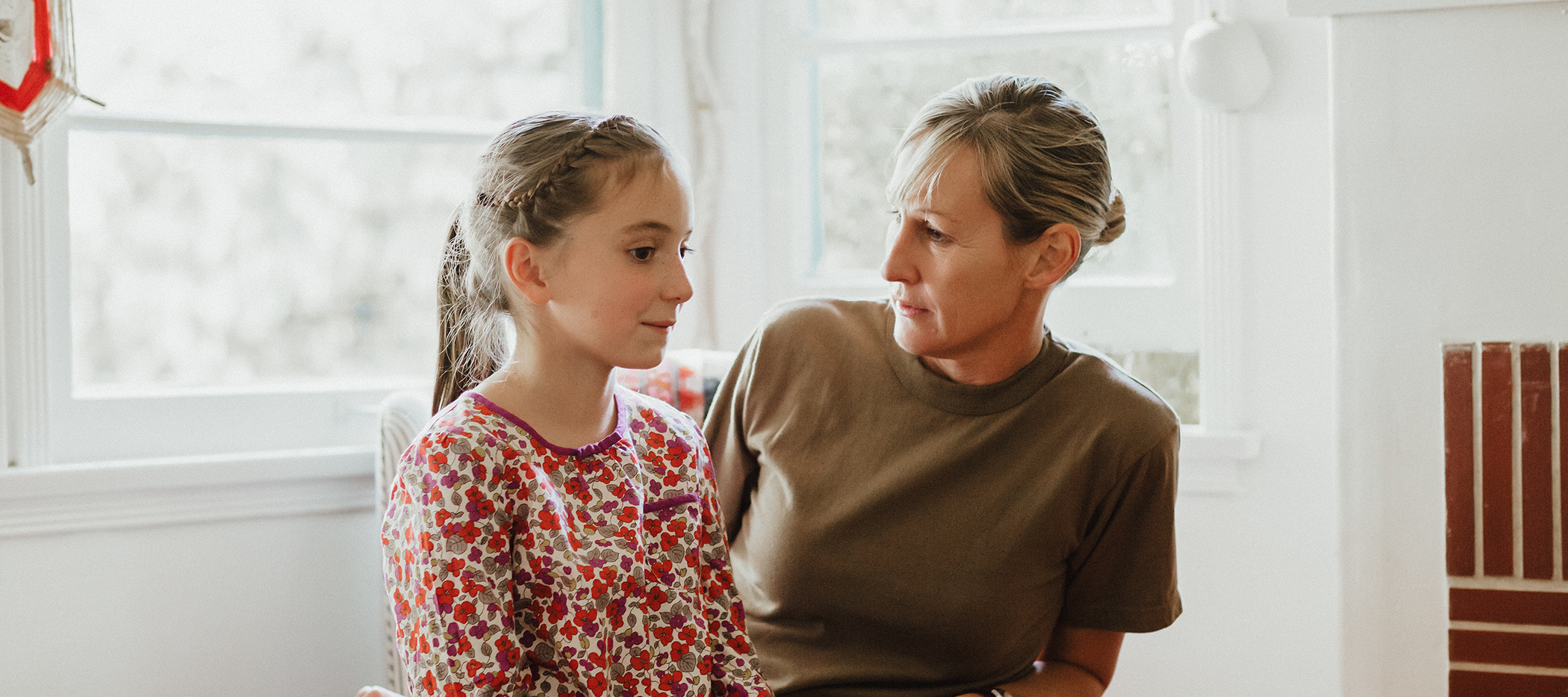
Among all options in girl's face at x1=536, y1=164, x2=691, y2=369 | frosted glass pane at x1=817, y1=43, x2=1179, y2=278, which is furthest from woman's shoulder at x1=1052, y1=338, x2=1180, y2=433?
frosted glass pane at x1=817, y1=43, x2=1179, y2=278

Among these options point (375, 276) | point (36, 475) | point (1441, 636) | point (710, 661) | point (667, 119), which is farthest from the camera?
point (667, 119)

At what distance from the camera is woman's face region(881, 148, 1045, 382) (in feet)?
3.73

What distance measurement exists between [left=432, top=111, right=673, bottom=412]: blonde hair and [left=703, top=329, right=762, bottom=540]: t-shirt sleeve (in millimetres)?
304

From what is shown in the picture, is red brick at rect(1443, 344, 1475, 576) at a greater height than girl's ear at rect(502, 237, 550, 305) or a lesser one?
lesser

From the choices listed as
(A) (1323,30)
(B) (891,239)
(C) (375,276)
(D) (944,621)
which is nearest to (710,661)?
(D) (944,621)

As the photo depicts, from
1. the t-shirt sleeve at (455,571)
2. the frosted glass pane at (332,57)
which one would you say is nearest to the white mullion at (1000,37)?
the frosted glass pane at (332,57)

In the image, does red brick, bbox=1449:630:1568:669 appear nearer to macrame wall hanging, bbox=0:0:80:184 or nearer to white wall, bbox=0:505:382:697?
white wall, bbox=0:505:382:697

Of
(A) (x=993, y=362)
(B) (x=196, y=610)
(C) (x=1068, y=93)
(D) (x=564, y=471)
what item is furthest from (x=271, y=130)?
(C) (x=1068, y=93)

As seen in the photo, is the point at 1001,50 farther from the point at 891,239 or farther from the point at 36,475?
the point at 36,475

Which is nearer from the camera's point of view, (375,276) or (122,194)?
(122,194)

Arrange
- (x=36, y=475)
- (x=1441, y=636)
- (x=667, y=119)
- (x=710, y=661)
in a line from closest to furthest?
(x=710, y=661)
(x=1441, y=636)
(x=36, y=475)
(x=667, y=119)

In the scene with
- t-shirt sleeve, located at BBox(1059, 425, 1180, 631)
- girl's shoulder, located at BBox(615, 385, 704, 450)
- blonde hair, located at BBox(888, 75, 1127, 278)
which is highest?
blonde hair, located at BBox(888, 75, 1127, 278)

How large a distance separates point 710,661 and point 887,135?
121 cm

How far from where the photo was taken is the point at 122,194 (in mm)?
1629
